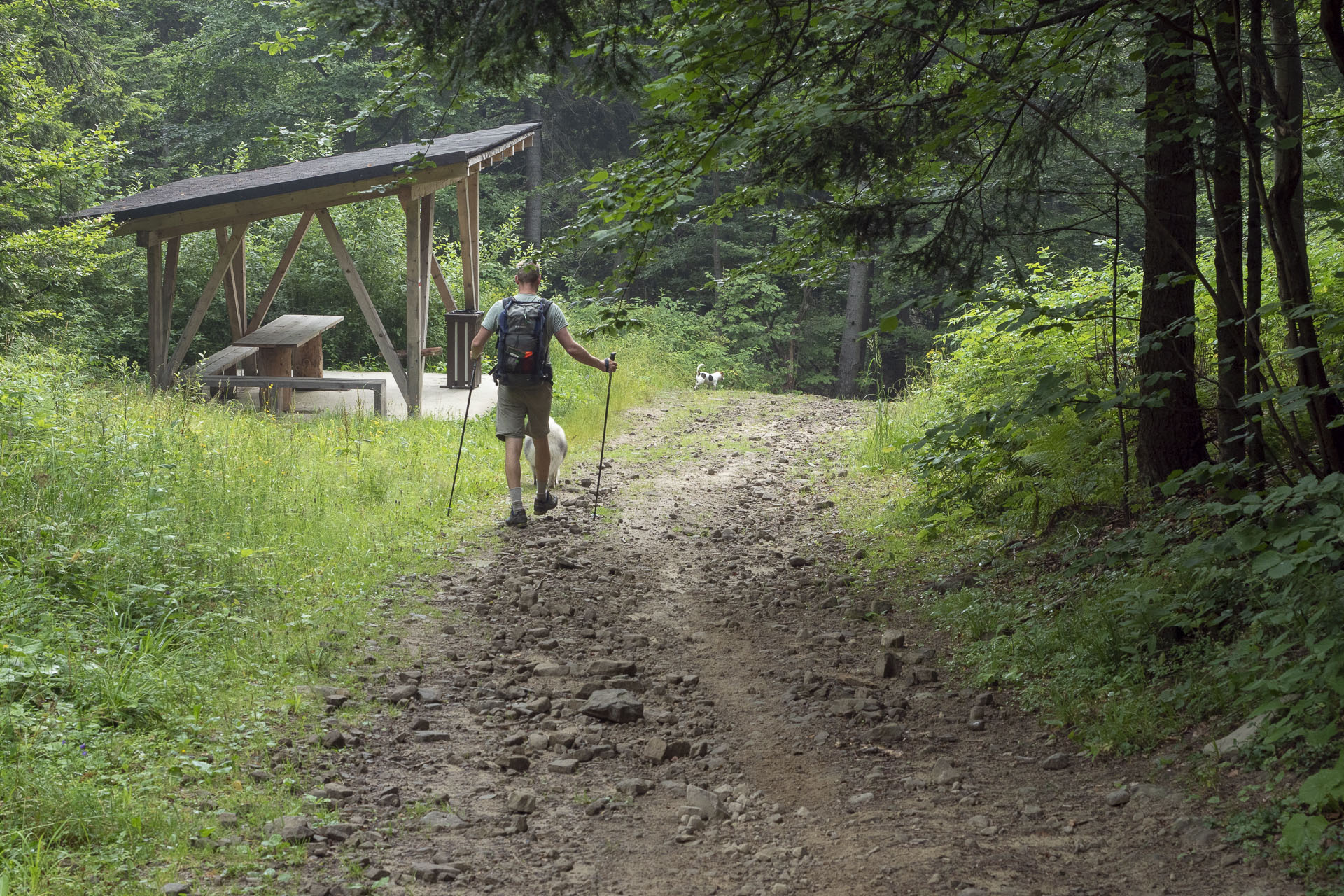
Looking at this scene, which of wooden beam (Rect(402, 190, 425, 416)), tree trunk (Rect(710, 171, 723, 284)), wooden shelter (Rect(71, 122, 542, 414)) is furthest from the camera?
tree trunk (Rect(710, 171, 723, 284))

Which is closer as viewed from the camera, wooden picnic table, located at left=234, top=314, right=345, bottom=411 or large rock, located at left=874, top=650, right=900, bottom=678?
large rock, located at left=874, top=650, right=900, bottom=678

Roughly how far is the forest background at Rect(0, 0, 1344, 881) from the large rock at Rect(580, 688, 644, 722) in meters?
1.73

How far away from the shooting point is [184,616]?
5.13m

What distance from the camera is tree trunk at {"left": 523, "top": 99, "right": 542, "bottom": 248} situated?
3034cm

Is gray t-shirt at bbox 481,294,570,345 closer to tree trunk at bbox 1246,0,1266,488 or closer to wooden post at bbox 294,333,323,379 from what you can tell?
tree trunk at bbox 1246,0,1266,488

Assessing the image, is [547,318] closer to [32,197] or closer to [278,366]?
[278,366]

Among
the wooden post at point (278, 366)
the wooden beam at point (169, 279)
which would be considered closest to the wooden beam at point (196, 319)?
the wooden beam at point (169, 279)

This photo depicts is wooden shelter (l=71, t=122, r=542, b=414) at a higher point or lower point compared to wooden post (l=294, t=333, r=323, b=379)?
higher

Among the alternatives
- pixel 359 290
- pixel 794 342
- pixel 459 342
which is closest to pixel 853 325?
pixel 794 342

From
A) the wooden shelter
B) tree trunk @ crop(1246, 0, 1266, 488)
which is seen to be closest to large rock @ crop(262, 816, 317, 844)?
tree trunk @ crop(1246, 0, 1266, 488)

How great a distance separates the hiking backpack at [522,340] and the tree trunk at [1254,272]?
5109 mm

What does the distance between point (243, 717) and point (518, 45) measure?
4185 mm

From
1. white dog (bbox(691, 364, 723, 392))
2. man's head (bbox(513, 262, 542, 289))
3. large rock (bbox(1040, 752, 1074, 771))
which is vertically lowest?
large rock (bbox(1040, 752, 1074, 771))

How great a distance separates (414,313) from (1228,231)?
10.4m
